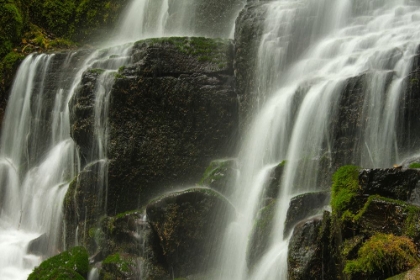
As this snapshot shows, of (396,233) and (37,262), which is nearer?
(396,233)

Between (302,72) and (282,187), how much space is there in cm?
388

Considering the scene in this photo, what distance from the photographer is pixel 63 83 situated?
19891mm

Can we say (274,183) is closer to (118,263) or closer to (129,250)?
(129,250)

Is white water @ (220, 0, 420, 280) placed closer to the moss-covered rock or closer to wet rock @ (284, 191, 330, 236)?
wet rock @ (284, 191, 330, 236)

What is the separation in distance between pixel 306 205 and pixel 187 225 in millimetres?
4513


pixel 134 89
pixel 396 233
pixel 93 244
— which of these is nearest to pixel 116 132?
pixel 134 89

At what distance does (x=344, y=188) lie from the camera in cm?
832

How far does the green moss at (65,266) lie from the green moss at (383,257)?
756 cm

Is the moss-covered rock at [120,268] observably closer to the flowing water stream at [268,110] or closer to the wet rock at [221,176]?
the flowing water stream at [268,110]

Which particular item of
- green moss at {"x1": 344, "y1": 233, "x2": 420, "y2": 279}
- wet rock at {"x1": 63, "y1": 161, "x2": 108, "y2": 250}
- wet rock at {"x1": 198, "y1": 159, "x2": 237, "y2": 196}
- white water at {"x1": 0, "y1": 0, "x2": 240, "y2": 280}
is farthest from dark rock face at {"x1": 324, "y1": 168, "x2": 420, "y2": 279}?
white water at {"x1": 0, "y1": 0, "x2": 240, "y2": 280}

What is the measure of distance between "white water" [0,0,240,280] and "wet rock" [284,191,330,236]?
6.64 metres

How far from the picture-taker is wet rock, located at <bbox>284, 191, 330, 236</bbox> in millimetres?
9852

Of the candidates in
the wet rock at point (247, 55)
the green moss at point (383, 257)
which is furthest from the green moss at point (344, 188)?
the wet rock at point (247, 55)

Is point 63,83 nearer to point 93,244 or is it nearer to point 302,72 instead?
point 93,244
